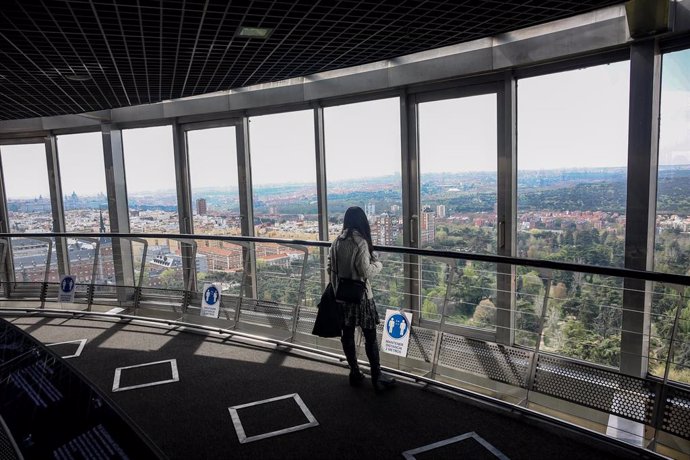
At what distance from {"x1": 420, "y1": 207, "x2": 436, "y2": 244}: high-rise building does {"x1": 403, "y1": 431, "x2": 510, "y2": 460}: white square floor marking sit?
2978 mm

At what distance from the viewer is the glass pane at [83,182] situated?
24.8ft

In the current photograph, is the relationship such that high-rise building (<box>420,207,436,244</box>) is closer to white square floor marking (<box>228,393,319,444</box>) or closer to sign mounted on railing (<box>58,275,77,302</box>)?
white square floor marking (<box>228,393,319,444</box>)

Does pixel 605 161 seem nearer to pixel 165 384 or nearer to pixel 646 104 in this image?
Result: pixel 646 104

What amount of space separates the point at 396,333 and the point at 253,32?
212cm

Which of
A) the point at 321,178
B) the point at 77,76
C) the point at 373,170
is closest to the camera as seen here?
the point at 77,76

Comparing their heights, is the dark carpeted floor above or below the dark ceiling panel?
below

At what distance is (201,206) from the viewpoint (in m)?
7.16

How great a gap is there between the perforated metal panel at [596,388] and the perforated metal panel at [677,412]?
0.07m

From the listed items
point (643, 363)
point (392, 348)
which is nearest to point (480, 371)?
point (392, 348)

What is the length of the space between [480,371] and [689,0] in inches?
119

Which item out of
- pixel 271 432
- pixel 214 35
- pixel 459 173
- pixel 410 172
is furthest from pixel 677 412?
pixel 410 172

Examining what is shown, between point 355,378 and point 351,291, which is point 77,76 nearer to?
point 351,291

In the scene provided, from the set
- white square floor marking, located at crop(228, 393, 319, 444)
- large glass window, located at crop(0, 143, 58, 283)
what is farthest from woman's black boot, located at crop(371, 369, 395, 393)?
large glass window, located at crop(0, 143, 58, 283)

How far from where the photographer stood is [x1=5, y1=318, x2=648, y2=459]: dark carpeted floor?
2547mm
